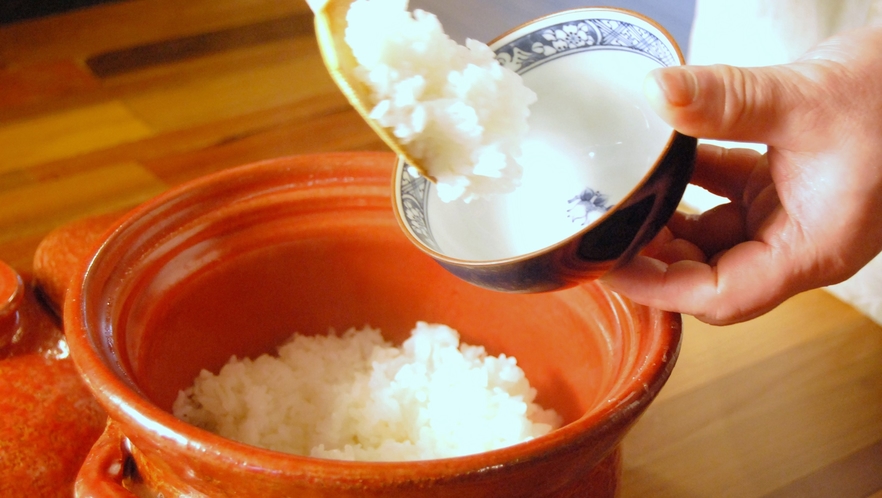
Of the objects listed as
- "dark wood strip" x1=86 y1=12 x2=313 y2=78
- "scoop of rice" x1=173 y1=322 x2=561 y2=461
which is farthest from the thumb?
"dark wood strip" x1=86 y1=12 x2=313 y2=78

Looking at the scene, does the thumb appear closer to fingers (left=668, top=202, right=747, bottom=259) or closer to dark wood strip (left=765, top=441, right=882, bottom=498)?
fingers (left=668, top=202, right=747, bottom=259)

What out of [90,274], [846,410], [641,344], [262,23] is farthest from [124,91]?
[846,410]

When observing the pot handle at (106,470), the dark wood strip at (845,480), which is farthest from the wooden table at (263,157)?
the pot handle at (106,470)

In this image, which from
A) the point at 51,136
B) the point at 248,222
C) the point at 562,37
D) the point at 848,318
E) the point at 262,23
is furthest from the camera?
the point at 262,23

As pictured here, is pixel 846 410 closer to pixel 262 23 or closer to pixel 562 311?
pixel 562 311

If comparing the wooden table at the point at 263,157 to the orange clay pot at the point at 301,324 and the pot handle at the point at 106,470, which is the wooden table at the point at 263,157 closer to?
the orange clay pot at the point at 301,324

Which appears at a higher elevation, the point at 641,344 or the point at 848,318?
the point at 641,344

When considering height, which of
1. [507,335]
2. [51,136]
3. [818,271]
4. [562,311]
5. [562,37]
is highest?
[562,37]
